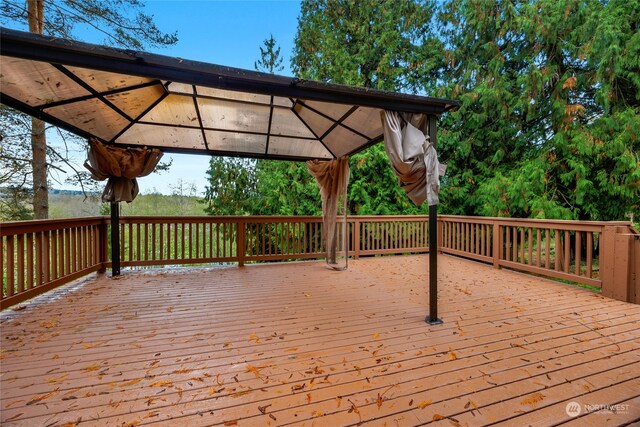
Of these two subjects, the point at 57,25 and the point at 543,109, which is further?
the point at 543,109

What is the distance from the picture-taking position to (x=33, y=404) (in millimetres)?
1521

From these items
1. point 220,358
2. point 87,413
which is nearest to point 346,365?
point 220,358

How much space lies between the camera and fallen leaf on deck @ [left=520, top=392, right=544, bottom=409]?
1528mm

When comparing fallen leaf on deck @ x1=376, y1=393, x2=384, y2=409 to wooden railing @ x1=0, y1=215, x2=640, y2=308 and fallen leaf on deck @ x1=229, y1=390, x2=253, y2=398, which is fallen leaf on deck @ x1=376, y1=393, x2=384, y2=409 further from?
wooden railing @ x1=0, y1=215, x2=640, y2=308

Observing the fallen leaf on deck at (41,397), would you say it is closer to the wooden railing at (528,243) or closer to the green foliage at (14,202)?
the wooden railing at (528,243)

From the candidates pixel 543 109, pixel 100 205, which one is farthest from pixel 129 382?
pixel 543 109

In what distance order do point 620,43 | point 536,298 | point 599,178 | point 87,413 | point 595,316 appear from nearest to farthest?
point 87,413, point 595,316, point 536,298, point 620,43, point 599,178

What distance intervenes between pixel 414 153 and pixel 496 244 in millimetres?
3485

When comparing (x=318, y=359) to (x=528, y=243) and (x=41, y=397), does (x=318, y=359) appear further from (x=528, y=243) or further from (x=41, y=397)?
(x=528, y=243)

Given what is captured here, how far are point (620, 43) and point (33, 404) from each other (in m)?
8.74

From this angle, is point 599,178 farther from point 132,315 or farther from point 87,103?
point 87,103
